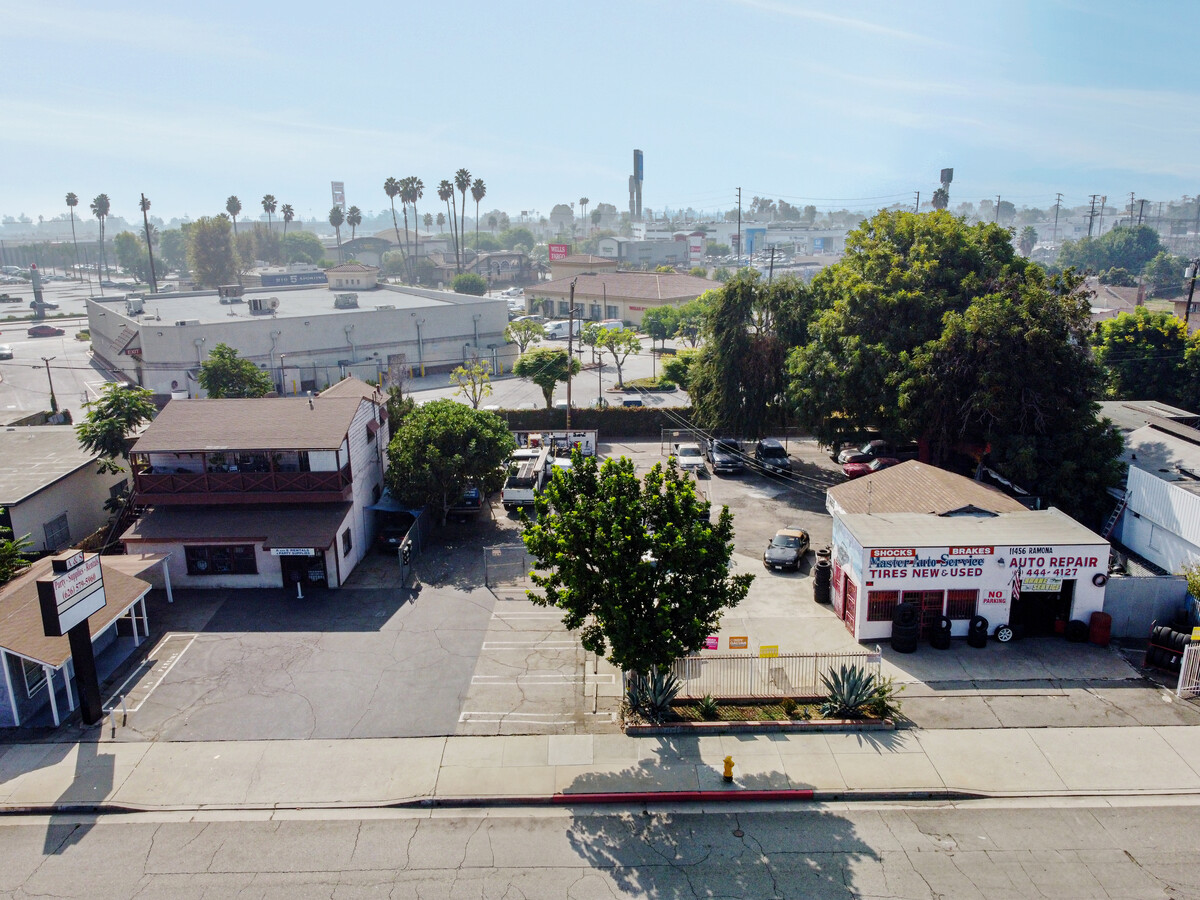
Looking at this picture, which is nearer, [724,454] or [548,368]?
[724,454]

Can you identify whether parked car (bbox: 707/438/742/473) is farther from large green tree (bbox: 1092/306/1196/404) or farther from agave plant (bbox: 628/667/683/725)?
agave plant (bbox: 628/667/683/725)

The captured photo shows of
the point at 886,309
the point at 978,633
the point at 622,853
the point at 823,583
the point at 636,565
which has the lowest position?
the point at 622,853

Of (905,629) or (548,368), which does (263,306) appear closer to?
(548,368)

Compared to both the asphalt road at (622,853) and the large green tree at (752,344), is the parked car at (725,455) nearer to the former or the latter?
the large green tree at (752,344)

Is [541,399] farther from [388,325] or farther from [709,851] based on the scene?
[709,851]

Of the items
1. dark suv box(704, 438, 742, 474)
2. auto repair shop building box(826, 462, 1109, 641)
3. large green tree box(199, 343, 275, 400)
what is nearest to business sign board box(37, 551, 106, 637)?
auto repair shop building box(826, 462, 1109, 641)

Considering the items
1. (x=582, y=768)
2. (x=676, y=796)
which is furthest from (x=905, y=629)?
(x=582, y=768)
